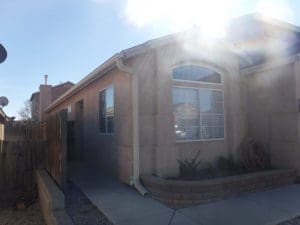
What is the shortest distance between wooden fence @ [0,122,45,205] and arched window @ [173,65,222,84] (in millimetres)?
4638

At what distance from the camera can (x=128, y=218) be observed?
5.34 meters

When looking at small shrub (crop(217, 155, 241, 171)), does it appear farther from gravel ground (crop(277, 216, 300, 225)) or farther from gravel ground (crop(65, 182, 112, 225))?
gravel ground (crop(65, 182, 112, 225))

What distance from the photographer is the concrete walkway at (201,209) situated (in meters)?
5.25

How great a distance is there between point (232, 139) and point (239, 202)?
10.4ft

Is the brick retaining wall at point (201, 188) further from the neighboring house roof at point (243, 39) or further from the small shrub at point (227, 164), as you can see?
the neighboring house roof at point (243, 39)

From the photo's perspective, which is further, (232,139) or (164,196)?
(232,139)

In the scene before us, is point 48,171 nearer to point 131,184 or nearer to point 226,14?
point 131,184

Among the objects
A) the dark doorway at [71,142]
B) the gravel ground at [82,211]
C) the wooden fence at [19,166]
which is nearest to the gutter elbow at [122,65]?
the gravel ground at [82,211]

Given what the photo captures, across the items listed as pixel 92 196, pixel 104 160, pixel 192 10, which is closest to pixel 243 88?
pixel 192 10

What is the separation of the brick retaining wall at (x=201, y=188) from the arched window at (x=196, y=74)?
3094 millimetres

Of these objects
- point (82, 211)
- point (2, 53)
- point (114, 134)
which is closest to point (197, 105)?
point (114, 134)

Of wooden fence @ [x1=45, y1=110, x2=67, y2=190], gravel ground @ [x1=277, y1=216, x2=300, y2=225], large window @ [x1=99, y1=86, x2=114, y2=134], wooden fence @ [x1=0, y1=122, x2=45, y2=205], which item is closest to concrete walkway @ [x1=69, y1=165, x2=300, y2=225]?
gravel ground @ [x1=277, y1=216, x2=300, y2=225]

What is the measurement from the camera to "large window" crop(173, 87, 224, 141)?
8.27 m

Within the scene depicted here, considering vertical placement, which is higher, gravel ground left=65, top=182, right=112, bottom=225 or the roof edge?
the roof edge
